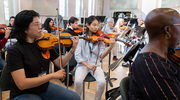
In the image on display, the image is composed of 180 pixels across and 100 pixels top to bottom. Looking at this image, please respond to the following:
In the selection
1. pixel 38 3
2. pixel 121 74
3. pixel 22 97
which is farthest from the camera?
pixel 38 3

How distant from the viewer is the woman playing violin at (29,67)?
1013mm

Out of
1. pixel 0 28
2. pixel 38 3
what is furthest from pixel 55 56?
pixel 38 3

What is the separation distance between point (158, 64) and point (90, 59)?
1.30 meters

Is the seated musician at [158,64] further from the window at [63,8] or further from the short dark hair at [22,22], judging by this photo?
the window at [63,8]

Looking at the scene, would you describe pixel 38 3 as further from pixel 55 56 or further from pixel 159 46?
pixel 159 46

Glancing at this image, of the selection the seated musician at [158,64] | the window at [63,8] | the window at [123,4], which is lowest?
the seated musician at [158,64]

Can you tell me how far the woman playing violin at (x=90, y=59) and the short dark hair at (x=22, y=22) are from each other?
0.83m

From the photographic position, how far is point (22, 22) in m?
1.11

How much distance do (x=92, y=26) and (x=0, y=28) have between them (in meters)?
1.61

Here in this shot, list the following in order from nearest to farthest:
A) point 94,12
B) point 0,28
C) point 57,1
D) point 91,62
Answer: point 91,62 < point 0,28 < point 57,1 < point 94,12

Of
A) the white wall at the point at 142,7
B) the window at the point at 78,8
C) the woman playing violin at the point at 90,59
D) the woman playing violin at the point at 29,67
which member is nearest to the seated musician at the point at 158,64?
the woman playing violin at the point at 29,67

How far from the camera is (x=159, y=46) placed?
794 millimetres

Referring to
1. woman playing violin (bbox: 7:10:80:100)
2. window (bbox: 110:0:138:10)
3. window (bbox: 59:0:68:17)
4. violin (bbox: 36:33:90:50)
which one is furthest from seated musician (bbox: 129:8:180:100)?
window (bbox: 110:0:138:10)

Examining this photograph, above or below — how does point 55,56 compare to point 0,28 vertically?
below
